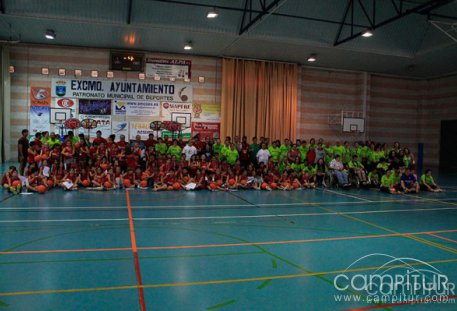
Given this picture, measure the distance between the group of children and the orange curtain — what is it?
5321 millimetres

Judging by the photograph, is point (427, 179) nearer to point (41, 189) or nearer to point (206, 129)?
point (206, 129)

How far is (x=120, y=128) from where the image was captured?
2005cm

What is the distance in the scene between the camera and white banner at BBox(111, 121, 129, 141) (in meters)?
20.0

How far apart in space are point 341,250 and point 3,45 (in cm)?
1934

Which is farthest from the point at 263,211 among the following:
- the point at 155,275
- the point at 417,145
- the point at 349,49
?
the point at 417,145

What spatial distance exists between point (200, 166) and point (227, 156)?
161cm

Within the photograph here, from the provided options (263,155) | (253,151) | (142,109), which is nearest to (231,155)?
(253,151)

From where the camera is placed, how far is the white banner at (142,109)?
2014cm

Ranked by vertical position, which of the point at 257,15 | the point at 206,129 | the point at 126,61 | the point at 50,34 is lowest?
the point at 206,129

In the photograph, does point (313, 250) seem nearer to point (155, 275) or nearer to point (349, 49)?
point (155, 275)

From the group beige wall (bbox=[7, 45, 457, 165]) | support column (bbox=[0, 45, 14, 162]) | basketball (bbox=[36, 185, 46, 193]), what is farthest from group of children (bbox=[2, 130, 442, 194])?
beige wall (bbox=[7, 45, 457, 165])

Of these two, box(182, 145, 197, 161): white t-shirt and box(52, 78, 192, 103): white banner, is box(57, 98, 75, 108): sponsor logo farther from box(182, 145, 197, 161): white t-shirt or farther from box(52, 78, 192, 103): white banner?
box(182, 145, 197, 161): white t-shirt

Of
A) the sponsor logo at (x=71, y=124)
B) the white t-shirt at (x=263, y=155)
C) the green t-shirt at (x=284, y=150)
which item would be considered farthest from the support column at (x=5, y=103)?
the green t-shirt at (x=284, y=150)

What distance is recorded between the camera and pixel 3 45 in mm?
18328
